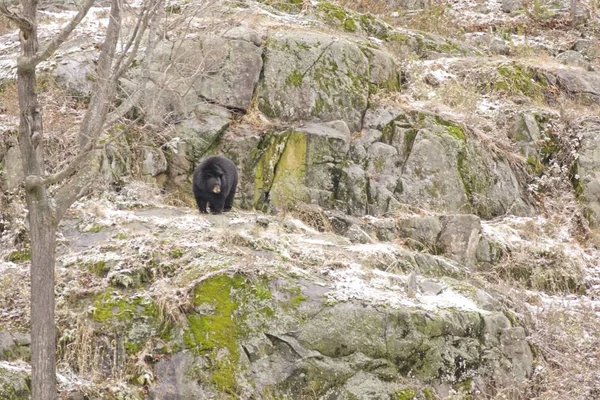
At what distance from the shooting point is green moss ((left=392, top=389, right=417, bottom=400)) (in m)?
6.72

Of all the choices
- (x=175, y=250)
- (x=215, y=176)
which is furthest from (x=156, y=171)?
(x=175, y=250)

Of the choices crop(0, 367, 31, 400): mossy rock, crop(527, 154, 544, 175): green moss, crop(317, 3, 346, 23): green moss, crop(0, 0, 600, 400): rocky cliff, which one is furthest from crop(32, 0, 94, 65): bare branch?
crop(317, 3, 346, 23): green moss

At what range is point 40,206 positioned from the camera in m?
5.59

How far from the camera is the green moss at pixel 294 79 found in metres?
11.9

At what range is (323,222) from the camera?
10008 millimetres

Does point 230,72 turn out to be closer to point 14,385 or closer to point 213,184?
point 213,184

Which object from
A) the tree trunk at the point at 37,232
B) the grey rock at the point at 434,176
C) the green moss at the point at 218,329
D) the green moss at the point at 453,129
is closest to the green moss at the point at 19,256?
the green moss at the point at 218,329

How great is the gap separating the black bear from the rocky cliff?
14.8 inches

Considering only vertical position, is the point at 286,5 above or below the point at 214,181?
above

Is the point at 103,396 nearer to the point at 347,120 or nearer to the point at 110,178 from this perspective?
the point at 110,178

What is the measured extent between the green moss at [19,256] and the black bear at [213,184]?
2442mm

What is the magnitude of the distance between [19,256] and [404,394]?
188 inches

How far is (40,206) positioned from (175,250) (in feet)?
7.21

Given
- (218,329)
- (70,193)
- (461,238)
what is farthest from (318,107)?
(70,193)
